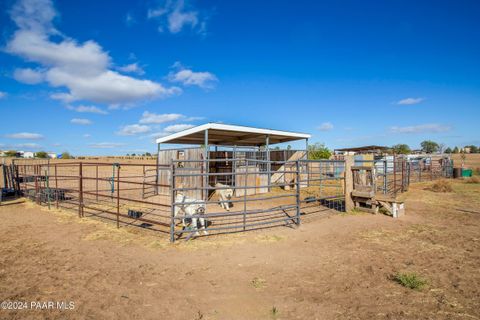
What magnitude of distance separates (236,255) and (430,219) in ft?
23.1

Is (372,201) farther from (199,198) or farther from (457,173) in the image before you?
(457,173)

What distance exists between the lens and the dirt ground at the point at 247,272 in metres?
3.31

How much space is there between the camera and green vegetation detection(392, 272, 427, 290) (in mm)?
3791

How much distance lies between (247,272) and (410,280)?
103 inches

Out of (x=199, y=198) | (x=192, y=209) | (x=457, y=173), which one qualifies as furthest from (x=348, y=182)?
(x=457, y=173)

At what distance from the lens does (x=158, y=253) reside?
5344mm

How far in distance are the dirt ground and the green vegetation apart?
9 cm

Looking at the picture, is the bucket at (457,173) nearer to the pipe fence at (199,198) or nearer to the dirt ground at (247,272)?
the pipe fence at (199,198)

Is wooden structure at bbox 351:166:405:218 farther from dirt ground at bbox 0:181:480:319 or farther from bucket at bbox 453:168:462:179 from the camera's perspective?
bucket at bbox 453:168:462:179

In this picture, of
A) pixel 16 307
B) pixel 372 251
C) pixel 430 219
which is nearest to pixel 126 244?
pixel 16 307

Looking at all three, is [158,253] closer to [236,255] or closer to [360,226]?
[236,255]

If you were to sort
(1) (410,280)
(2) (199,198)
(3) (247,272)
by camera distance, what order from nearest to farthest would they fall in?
(1) (410,280) → (3) (247,272) → (2) (199,198)

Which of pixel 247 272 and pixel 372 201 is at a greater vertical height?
pixel 372 201

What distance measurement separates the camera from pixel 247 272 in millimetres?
4441
